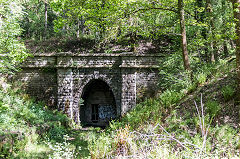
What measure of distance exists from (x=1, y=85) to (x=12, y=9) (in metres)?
5.37

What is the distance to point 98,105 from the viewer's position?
12.7 m

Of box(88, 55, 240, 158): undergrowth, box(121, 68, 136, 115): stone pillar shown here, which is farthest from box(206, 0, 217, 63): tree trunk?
box(121, 68, 136, 115): stone pillar

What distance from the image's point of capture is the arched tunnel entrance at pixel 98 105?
12.5 meters

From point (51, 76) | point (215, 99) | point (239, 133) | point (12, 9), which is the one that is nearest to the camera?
point (239, 133)

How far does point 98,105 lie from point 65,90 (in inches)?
101

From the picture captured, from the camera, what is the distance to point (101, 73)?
11.3 metres

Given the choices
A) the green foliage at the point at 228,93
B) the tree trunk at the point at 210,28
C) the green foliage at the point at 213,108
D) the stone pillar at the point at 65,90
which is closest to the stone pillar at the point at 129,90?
the stone pillar at the point at 65,90

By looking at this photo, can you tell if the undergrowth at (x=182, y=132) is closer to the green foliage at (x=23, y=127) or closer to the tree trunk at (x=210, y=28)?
the tree trunk at (x=210, y=28)

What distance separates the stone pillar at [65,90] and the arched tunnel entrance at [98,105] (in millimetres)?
1355

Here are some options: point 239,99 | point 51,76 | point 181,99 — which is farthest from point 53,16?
point 239,99

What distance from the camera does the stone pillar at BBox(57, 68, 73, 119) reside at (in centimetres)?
1116

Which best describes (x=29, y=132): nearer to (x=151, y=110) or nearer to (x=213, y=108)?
(x=151, y=110)

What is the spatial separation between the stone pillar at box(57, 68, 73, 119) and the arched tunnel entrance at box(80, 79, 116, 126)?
1.36m

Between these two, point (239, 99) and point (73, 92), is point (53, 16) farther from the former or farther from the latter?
point (239, 99)
